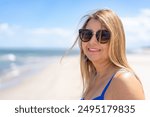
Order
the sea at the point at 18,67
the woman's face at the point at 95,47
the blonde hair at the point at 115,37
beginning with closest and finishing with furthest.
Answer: the blonde hair at the point at 115,37 < the woman's face at the point at 95,47 < the sea at the point at 18,67

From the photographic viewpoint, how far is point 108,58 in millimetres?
2635

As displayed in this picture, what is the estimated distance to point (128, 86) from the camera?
89.4 inches

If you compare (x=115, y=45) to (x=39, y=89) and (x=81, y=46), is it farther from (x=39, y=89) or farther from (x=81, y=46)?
(x=39, y=89)

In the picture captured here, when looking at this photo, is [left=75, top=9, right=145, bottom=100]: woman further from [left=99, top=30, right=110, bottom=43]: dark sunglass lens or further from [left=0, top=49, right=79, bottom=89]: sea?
→ [left=0, top=49, right=79, bottom=89]: sea

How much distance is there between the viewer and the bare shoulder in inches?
89.2

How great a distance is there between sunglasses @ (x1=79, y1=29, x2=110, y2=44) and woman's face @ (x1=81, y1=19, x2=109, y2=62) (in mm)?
24

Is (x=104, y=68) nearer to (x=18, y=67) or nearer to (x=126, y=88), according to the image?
(x=126, y=88)

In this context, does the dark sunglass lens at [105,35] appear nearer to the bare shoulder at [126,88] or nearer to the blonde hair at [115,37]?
the blonde hair at [115,37]

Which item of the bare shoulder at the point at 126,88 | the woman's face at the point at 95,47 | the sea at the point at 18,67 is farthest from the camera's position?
the sea at the point at 18,67

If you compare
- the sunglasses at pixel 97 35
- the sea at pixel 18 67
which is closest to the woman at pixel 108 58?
the sunglasses at pixel 97 35

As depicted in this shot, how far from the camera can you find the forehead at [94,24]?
2.58 metres

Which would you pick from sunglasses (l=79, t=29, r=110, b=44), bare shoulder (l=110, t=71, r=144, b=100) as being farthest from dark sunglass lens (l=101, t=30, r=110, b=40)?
bare shoulder (l=110, t=71, r=144, b=100)

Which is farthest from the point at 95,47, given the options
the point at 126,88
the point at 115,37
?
the point at 126,88

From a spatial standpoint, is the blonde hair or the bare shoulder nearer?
the bare shoulder
